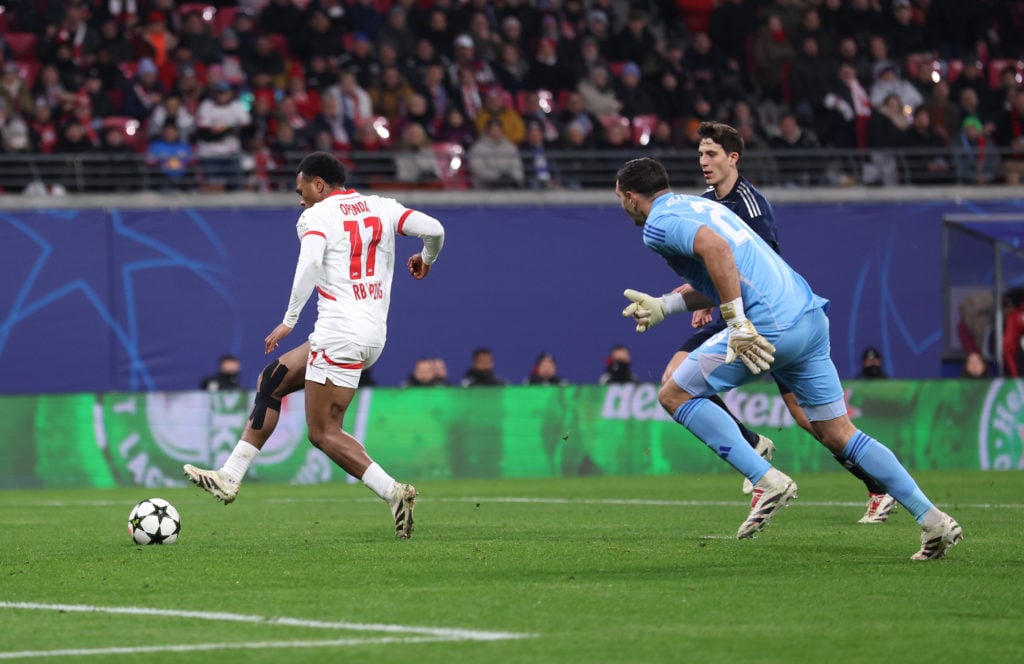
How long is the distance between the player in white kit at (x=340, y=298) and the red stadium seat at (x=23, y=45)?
13665 mm

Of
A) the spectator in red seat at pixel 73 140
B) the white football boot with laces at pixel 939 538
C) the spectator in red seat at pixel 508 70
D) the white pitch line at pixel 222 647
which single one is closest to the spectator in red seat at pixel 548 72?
the spectator in red seat at pixel 508 70

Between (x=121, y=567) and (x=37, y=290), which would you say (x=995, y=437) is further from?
(x=121, y=567)

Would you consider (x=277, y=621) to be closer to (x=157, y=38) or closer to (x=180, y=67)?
(x=180, y=67)

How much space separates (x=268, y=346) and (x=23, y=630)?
4023mm

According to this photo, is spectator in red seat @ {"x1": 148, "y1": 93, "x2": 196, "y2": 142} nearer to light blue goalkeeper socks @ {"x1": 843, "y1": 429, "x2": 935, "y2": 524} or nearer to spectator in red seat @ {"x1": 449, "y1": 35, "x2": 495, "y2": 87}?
spectator in red seat @ {"x1": 449, "y1": 35, "x2": 495, "y2": 87}

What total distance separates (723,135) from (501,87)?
13.5 metres

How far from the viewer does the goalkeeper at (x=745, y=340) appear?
8.16 m

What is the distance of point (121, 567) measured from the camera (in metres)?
8.31

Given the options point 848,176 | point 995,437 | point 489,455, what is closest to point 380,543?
point 489,455

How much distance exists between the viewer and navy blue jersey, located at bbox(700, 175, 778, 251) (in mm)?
10641

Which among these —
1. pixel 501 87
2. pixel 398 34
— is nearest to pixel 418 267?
pixel 398 34

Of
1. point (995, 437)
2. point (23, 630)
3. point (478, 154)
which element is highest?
point (478, 154)

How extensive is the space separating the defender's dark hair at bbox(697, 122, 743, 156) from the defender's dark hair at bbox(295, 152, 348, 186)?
2.26 meters

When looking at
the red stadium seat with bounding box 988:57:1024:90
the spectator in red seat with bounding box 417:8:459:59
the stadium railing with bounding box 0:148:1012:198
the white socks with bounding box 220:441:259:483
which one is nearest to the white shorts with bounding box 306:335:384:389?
the white socks with bounding box 220:441:259:483
